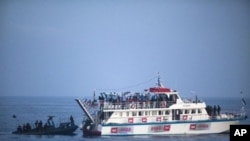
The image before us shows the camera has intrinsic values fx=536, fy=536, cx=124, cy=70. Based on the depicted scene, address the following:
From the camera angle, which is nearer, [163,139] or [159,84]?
[163,139]

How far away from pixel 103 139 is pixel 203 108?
12.2ft

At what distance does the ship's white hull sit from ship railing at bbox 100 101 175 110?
2.16 feet

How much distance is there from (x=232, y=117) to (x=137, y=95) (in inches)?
135

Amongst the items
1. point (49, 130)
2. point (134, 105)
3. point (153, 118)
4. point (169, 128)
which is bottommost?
point (49, 130)

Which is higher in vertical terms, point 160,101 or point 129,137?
point 160,101

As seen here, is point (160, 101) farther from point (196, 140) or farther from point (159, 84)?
point (196, 140)

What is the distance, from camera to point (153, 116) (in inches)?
712

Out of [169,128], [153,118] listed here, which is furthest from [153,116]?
[169,128]

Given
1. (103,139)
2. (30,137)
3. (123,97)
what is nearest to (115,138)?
(103,139)

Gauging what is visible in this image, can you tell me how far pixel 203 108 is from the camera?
18.5 metres

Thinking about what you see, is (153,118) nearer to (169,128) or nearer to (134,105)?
(169,128)

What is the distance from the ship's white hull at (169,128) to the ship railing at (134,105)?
2.16ft

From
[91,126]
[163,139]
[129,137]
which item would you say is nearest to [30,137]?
[91,126]

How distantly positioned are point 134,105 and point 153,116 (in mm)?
740
